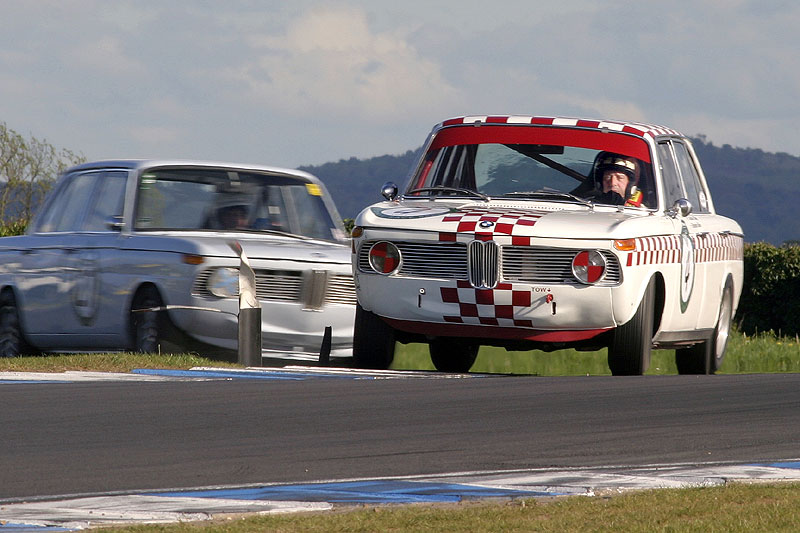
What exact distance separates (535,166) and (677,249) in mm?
1292

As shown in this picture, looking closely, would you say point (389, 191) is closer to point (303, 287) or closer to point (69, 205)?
point (303, 287)

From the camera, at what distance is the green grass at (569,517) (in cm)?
517

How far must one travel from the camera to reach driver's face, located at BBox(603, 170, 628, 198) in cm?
1145

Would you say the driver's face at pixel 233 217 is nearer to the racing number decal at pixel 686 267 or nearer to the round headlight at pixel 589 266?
the round headlight at pixel 589 266

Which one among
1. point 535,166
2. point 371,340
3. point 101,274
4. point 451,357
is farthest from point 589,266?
point 101,274

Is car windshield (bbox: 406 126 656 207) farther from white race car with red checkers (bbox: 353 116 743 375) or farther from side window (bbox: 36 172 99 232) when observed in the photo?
side window (bbox: 36 172 99 232)

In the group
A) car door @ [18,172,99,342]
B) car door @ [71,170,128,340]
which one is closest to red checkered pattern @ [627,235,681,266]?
car door @ [71,170,128,340]

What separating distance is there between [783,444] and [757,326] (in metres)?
19.4

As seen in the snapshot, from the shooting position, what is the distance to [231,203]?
12898mm

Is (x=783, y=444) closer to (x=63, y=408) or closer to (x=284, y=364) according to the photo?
(x=63, y=408)

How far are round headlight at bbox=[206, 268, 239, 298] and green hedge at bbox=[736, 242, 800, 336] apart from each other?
630 inches

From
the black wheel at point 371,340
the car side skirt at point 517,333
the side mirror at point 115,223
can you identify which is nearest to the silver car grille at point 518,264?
the car side skirt at point 517,333

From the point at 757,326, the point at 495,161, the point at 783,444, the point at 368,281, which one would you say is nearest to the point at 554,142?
the point at 495,161

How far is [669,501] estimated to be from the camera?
578cm
